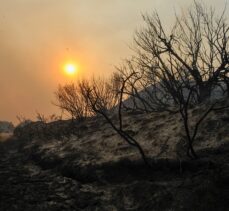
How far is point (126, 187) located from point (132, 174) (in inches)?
25.8

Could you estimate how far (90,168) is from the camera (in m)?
8.48

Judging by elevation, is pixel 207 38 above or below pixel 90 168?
above

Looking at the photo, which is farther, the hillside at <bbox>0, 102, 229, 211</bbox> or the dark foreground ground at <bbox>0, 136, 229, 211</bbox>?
the hillside at <bbox>0, 102, 229, 211</bbox>

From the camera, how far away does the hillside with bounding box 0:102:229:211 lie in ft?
20.8

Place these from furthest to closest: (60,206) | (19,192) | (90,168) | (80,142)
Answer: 1. (80,142)
2. (90,168)
3. (19,192)
4. (60,206)

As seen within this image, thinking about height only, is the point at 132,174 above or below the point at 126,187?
above

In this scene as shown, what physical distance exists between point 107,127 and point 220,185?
6.07 metres

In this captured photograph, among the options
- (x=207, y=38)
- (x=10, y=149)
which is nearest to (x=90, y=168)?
(x=10, y=149)

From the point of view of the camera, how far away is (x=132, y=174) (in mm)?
7820

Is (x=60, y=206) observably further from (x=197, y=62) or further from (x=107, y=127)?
(x=197, y=62)

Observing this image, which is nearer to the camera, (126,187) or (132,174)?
(126,187)

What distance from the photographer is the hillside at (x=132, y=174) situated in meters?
6.33

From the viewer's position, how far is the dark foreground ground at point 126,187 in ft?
20.1

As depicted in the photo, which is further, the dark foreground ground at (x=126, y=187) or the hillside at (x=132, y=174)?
the hillside at (x=132, y=174)
